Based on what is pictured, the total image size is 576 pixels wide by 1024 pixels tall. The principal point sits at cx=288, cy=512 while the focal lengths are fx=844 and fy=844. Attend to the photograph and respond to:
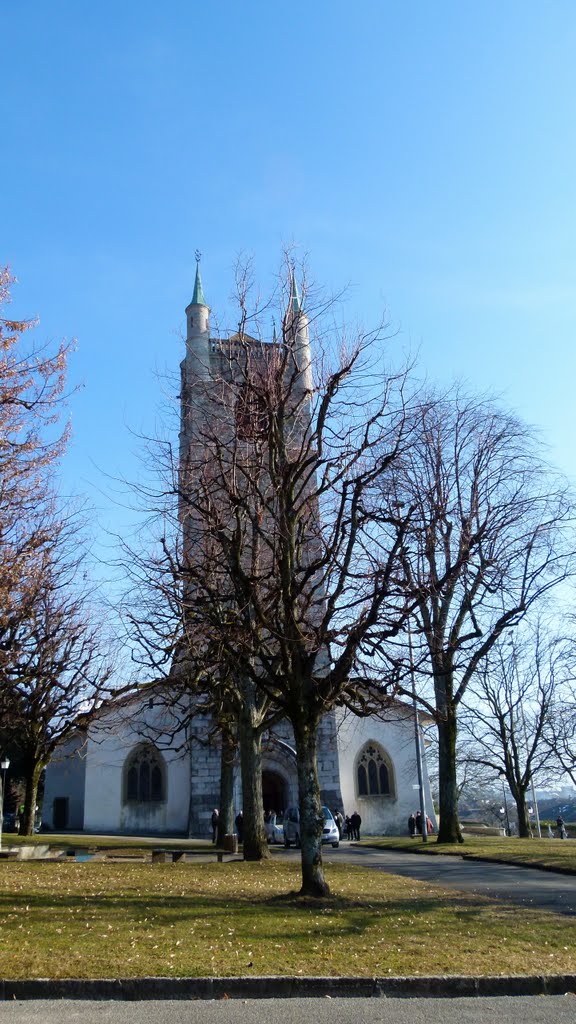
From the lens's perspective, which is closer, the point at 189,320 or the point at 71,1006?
the point at 71,1006

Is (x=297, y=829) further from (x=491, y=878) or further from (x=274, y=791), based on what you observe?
(x=491, y=878)

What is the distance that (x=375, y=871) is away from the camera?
17250 millimetres

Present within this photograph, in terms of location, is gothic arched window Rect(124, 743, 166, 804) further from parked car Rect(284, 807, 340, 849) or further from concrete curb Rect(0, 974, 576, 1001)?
concrete curb Rect(0, 974, 576, 1001)

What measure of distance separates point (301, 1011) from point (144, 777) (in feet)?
124

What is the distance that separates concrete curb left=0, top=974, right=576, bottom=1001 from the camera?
6941 mm

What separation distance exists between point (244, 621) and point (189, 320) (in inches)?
1245

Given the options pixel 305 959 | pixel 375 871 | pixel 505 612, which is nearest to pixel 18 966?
pixel 305 959

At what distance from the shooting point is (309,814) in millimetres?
12203

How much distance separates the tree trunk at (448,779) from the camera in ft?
79.8

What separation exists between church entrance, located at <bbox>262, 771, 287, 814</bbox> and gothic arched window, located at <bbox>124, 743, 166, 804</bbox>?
16.8ft

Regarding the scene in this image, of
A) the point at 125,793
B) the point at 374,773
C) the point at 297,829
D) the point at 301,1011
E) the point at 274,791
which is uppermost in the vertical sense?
the point at 374,773

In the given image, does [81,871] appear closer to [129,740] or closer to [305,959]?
[305,959]

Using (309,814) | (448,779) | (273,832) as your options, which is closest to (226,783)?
(448,779)

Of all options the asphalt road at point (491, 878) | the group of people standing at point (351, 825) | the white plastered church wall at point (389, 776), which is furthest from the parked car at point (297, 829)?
the white plastered church wall at point (389, 776)
